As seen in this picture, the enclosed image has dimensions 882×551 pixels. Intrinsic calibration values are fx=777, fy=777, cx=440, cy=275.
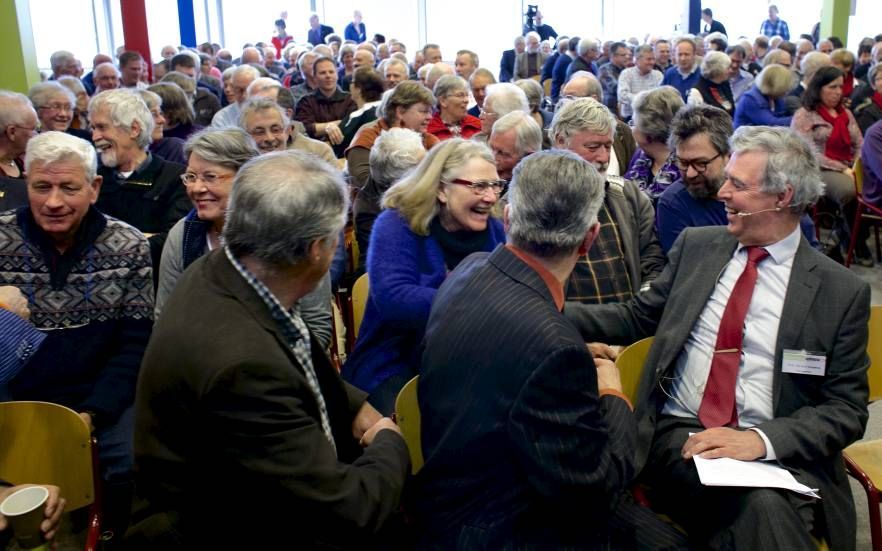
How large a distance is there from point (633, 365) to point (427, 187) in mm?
968

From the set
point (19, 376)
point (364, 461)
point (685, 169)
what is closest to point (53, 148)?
point (19, 376)

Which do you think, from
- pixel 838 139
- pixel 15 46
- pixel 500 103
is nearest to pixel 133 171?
pixel 500 103

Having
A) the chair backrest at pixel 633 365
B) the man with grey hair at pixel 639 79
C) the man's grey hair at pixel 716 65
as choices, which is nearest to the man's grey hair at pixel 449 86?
the man's grey hair at pixel 716 65

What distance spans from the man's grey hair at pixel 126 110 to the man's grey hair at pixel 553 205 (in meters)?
2.62

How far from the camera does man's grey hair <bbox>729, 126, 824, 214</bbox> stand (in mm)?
2238

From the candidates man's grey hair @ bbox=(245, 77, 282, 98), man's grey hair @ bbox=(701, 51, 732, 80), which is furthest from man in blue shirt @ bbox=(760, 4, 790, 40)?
man's grey hair @ bbox=(245, 77, 282, 98)

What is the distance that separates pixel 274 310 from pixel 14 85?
788 cm

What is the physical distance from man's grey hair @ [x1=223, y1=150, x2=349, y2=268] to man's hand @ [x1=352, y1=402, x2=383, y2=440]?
1.59 feet

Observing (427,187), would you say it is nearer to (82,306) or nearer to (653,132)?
(82,306)

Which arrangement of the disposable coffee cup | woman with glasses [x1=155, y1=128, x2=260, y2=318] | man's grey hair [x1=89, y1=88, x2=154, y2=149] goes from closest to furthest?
1. the disposable coffee cup
2. woman with glasses [x1=155, y1=128, x2=260, y2=318]
3. man's grey hair [x1=89, y1=88, x2=154, y2=149]

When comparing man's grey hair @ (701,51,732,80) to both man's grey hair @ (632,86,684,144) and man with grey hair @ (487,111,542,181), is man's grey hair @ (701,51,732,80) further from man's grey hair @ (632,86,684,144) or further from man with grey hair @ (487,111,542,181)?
man with grey hair @ (487,111,542,181)

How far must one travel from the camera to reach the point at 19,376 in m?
2.56

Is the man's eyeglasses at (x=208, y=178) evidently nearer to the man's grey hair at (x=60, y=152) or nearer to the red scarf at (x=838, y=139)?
the man's grey hair at (x=60, y=152)

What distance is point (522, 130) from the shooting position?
3.67m
